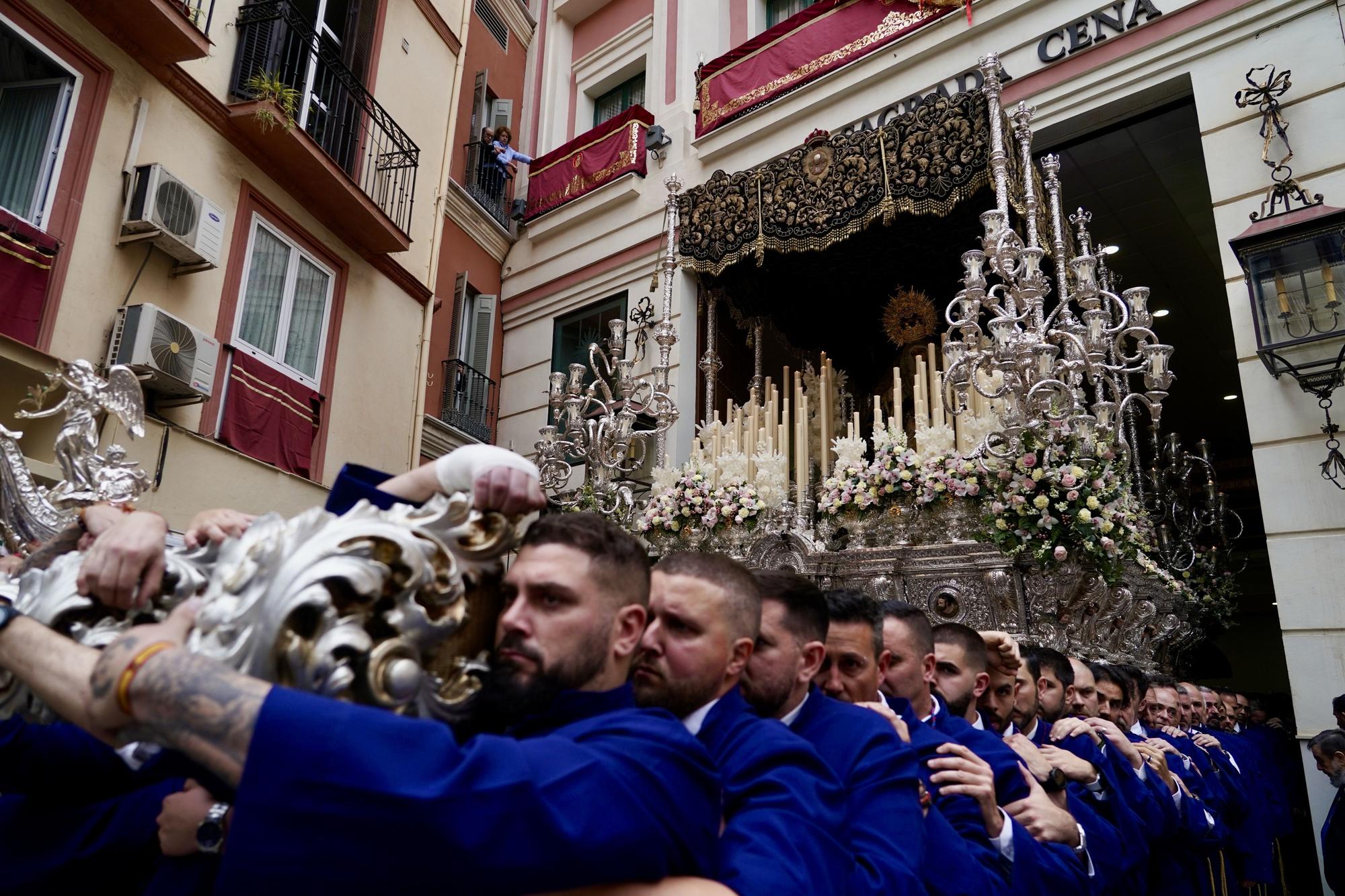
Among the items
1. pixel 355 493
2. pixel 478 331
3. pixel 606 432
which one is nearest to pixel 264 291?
pixel 606 432

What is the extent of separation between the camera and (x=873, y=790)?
2035 millimetres

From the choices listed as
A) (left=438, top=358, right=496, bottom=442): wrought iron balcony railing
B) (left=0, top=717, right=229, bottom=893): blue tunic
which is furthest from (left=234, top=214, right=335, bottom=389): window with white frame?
(left=0, top=717, right=229, bottom=893): blue tunic

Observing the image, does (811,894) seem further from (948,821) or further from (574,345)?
(574,345)

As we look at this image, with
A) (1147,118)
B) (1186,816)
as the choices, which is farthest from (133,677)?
(1147,118)

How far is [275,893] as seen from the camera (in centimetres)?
110

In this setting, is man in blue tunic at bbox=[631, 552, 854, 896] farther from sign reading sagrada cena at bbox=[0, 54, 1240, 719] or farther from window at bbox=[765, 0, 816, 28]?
window at bbox=[765, 0, 816, 28]

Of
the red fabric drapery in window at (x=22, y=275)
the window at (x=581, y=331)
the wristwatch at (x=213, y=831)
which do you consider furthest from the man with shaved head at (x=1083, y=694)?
the window at (x=581, y=331)

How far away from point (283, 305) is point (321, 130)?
1895 mm

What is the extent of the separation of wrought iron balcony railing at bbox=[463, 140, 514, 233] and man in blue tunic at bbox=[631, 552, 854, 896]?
36.0 ft

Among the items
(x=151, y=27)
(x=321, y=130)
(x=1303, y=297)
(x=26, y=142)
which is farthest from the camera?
(x=321, y=130)

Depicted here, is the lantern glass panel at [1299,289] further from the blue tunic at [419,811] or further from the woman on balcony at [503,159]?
the woman on balcony at [503,159]

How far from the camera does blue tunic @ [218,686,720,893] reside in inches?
42.8

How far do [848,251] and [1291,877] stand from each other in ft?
22.8

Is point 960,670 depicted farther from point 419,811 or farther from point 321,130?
point 321,130
